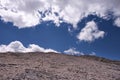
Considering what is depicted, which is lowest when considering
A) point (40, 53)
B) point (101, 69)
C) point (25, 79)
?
point (25, 79)

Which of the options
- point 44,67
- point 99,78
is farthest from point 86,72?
point 44,67

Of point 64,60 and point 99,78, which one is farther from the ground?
point 64,60

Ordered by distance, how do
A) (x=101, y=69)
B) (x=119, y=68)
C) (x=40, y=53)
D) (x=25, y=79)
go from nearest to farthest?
1. (x=25, y=79)
2. (x=101, y=69)
3. (x=119, y=68)
4. (x=40, y=53)

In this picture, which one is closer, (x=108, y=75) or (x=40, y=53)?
(x=108, y=75)

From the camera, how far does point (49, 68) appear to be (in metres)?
20.7

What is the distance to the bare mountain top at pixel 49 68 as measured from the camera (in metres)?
18.6

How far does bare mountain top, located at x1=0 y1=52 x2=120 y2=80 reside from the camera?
18.6m

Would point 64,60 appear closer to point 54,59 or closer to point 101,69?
point 54,59

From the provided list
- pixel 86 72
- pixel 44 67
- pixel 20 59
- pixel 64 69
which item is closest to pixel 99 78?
pixel 86 72

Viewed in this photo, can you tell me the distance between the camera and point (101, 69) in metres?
22.9

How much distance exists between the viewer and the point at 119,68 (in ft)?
81.6

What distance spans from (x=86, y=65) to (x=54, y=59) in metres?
2.89

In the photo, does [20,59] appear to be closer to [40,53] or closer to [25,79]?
[40,53]

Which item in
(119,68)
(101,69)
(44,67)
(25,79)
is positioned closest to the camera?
(25,79)
